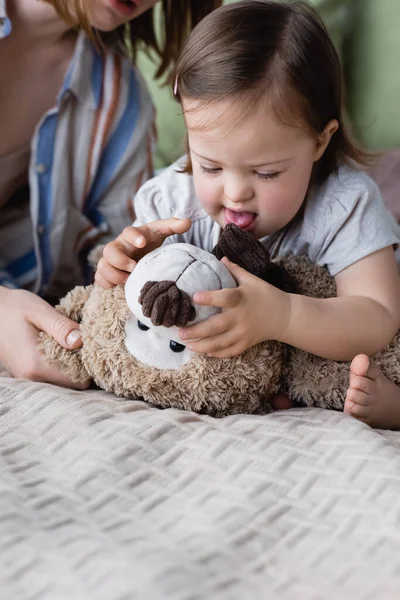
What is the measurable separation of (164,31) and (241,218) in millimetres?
604

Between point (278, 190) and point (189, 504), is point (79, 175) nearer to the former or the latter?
point (278, 190)

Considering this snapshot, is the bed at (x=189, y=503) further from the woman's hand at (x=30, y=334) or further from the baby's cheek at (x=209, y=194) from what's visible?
the baby's cheek at (x=209, y=194)

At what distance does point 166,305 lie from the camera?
0.71 meters

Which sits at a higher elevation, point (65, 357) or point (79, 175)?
point (79, 175)

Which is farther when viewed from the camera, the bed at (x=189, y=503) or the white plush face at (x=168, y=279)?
the white plush face at (x=168, y=279)

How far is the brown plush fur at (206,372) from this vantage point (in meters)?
0.78

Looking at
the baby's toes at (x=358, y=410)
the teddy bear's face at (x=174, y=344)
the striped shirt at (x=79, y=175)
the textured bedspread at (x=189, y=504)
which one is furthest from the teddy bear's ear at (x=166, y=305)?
the striped shirt at (x=79, y=175)

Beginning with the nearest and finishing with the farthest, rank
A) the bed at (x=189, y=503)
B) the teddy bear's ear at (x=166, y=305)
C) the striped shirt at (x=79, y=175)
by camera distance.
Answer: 1. the bed at (x=189, y=503)
2. the teddy bear's ear at (x=166, y=305)
3. the striped shirt at (x=79, y=175)

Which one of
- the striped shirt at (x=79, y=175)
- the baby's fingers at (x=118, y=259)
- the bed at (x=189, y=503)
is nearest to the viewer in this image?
the bed at (x=189, y=503)

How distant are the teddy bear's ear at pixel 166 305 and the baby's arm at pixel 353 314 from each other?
126 mm

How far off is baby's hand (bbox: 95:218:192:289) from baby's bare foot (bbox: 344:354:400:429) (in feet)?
0.85

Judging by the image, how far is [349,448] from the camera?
0.68 m

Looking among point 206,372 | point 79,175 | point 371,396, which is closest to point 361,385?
point 371,396

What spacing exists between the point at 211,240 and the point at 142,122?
0.46 metres
